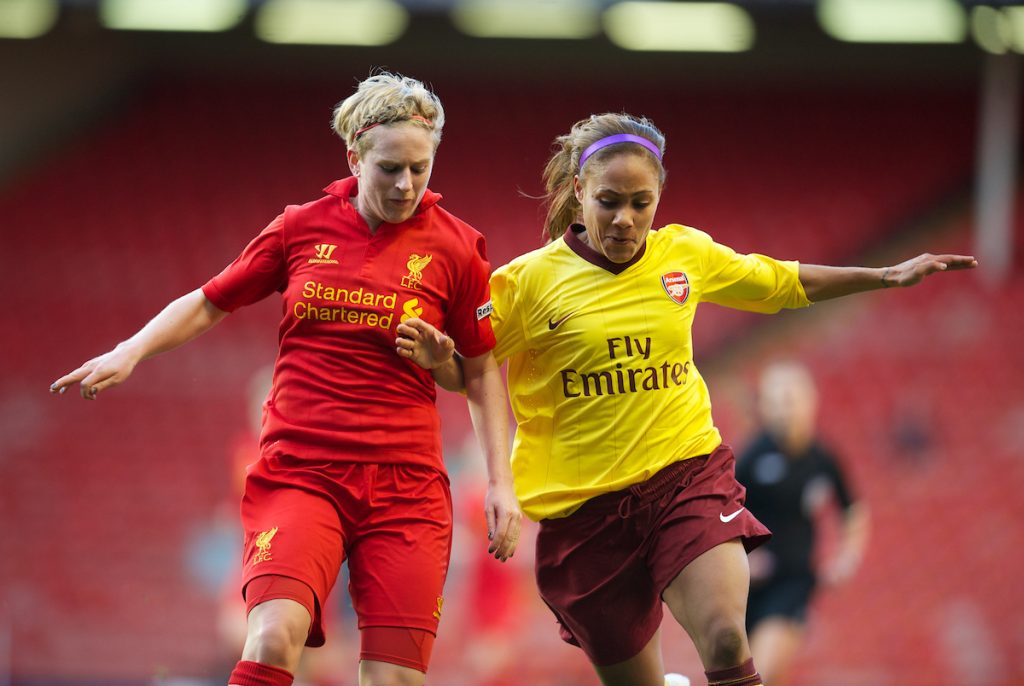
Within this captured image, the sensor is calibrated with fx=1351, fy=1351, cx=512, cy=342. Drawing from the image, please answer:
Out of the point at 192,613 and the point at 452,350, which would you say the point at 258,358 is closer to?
the point at 192,613

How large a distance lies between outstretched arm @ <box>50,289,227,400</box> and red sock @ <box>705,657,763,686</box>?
1.73m

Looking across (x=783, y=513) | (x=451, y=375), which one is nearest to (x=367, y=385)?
(x=451, y=375)

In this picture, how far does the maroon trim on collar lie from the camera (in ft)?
13.7

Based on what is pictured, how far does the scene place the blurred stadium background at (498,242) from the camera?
11.5 metres

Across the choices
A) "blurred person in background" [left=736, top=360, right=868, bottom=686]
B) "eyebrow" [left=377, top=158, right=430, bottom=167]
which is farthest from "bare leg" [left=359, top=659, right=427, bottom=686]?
"blurred person in background" [left=736, top=360, right=868, bottom=686]

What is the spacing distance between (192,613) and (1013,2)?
8342 mm

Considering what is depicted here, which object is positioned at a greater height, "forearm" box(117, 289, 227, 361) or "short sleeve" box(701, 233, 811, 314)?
"short sleeve" box(701, 233, 811, 314)

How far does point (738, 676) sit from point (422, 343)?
1271 mm

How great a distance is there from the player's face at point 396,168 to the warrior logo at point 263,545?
37.2 inches

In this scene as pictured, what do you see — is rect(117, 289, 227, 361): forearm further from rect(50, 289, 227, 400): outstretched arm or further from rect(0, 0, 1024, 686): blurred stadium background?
rect(0, 0, 1024, 686): blurred stadium background

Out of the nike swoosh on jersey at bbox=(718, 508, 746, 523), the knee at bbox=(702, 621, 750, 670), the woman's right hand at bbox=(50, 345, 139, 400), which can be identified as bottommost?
the knee at bbox=(702, 621, 750, 670)

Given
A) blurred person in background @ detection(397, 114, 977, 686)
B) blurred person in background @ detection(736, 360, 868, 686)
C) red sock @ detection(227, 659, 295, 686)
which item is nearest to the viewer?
red sock @ detection(227, 659, 295, 686)

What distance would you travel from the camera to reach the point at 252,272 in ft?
12.9

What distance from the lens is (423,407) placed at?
3.90 m
